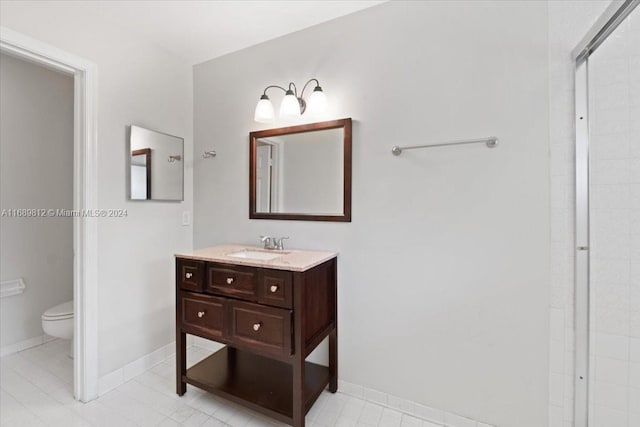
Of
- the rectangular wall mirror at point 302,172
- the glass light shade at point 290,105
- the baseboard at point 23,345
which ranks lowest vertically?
the baseboard at point 23,345

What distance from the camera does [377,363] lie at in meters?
1.72

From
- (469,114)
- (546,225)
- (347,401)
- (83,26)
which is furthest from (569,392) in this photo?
(83,26)

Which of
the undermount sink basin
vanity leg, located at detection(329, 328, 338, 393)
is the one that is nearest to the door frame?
the undermount sink basin

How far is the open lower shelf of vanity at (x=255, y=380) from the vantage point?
154cm

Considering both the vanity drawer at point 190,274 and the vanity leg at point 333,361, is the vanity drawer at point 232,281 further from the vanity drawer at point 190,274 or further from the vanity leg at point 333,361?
the vanity leg at point 333,361

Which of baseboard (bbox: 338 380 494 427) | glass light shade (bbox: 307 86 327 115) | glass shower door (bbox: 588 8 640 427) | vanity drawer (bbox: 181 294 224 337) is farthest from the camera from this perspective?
glass light shade (bbox: 307 86 327 115)

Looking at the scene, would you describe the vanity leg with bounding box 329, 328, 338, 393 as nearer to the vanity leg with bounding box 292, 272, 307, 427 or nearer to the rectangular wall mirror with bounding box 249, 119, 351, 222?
the vanity leg with bounding box 292, 272, 307, 427

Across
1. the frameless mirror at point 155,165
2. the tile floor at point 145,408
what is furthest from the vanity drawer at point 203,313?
the frameless mirror at point 155,165

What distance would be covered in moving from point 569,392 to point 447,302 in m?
0.62

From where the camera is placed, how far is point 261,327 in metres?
1.51

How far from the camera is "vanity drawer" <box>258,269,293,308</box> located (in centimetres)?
144

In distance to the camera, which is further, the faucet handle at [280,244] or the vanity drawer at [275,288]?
the faucet handle at [280,244]

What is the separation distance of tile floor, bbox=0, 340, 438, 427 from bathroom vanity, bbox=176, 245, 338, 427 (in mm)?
114

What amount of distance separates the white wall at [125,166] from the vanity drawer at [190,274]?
0.51 meters
